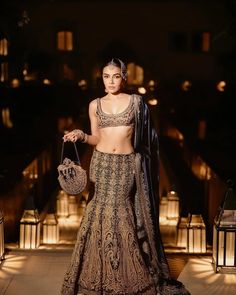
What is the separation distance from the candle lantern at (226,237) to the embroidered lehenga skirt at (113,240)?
87 centimetres

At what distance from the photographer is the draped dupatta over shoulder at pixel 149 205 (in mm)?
5129

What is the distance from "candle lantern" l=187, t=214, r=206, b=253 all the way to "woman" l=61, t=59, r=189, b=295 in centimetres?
126

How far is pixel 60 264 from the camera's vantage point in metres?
5.90

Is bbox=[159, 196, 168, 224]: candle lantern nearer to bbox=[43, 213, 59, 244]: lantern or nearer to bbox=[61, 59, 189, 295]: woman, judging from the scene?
bbox=[43, 213, 59, 244]: lantern

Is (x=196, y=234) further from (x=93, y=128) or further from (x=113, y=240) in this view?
(x=93, y=128)

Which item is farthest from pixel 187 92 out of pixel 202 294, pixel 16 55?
pixel 202 294

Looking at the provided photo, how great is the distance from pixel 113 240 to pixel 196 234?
161cm

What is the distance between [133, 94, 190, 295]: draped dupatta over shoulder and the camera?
5129 mm

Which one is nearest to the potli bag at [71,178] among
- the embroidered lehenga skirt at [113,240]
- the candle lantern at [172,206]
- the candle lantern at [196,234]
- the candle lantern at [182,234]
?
the embroidered lehenga skirt at [113,240]

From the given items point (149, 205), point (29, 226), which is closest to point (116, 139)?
point (149, 205)

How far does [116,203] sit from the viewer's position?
199 inches

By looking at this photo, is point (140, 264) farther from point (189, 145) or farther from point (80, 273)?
point (189, 145)

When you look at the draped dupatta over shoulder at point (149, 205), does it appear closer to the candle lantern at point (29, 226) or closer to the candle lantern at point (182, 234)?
the candle lantern at point (29, 226)

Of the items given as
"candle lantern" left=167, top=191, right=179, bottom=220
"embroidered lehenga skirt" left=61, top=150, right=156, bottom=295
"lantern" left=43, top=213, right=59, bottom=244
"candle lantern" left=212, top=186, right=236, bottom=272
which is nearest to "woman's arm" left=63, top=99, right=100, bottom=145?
"embroidered lehenga skirt" left=61, top=150, right=156, bottom=295
